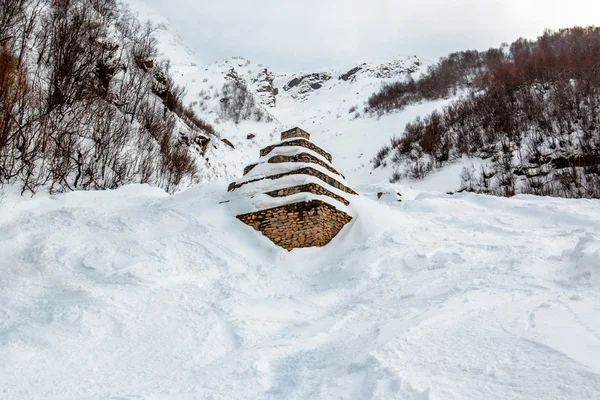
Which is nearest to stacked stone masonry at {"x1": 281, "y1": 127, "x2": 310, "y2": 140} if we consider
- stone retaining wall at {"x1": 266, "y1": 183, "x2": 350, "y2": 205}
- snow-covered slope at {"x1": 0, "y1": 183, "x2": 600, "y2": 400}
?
stone retaining wall at {"x1": 266, "y1": 183, "x2": 350, "y2": 205}

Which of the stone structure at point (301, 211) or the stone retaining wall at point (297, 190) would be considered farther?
the stone retaining wall at point (297, 190)

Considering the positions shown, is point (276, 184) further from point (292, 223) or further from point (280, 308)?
point (280, 308)

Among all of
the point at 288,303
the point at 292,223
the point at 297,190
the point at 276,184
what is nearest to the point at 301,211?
the point at 292,223

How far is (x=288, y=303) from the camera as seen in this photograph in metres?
3.96

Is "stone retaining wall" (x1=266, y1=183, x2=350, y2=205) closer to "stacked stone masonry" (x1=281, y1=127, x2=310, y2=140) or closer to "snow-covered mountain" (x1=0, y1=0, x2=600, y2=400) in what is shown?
"snow-covered mountain" (x1=0, y1=0, x2=600, y2=400)

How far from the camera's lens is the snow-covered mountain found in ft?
6.93

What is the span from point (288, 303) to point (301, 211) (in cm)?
213

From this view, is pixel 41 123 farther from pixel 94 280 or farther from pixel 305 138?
pixel 305 138

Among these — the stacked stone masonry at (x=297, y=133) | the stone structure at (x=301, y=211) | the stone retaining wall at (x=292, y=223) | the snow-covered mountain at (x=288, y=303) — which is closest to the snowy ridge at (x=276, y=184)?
the stone structure at (x=301, y=211)

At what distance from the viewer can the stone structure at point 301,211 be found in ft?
18.9

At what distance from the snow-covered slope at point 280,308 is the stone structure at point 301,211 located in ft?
0.78

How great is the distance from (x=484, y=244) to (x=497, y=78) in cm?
1669

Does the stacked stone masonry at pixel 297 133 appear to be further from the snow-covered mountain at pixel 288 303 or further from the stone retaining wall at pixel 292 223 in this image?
the stone retaining wall at pixel 292 223

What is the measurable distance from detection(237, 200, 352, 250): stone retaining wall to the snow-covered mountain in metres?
0.19
